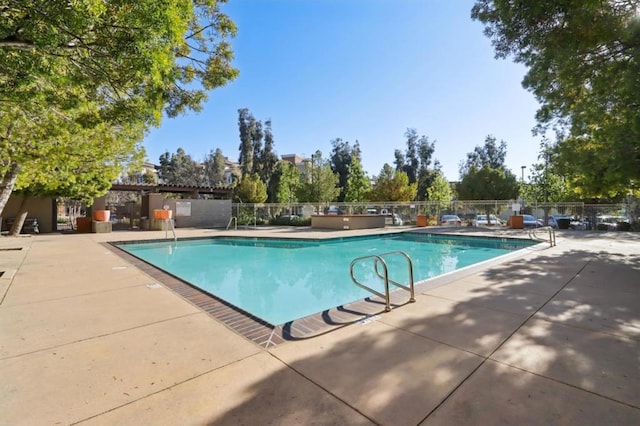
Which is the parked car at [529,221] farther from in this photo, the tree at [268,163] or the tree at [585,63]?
the tree at [268,163]

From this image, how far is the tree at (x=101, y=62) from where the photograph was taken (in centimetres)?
276

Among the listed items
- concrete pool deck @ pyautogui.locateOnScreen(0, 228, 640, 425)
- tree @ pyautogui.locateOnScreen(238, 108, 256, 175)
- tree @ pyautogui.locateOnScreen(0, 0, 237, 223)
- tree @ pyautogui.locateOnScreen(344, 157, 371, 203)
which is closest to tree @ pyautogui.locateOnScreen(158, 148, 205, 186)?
tree @ pyautogui.locateOnScreen(238, 108, 256, 175)

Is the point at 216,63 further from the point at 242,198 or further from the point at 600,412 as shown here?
the point at 242,198

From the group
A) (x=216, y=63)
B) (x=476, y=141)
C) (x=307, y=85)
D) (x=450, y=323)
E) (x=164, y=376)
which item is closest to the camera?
(x=164, y=376)

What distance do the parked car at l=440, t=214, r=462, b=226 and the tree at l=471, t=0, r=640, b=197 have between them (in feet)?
35.8

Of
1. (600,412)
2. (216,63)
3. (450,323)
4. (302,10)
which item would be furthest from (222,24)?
(600,412)

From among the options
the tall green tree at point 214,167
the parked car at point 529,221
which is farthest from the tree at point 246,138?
the parked car at point 529,221

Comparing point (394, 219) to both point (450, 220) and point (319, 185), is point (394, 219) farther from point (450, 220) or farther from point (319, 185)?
point (319, 185)

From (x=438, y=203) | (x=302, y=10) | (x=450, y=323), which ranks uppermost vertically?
(x=302, y=10)

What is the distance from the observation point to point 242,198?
1159 inches

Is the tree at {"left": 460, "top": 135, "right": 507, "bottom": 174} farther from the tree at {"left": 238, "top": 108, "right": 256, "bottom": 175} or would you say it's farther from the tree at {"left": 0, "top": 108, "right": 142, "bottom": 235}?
the tree at {"left": 0, "top": 108, "right": 142, "bottom": 235}

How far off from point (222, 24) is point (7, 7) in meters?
4.07

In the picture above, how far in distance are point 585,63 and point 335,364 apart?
784 centimetres

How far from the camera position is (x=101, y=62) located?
12.0 feet
